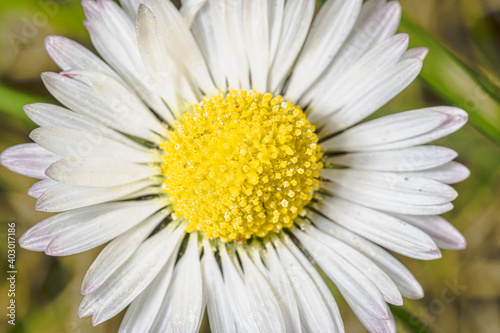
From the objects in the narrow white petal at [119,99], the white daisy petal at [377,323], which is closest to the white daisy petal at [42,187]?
the narrow white petal at [119,99]

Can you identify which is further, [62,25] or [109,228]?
[62,25]

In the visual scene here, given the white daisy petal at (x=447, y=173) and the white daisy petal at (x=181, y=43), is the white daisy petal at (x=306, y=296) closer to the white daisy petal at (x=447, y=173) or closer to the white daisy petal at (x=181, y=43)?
the white daisy petal at (x=447, y=173)

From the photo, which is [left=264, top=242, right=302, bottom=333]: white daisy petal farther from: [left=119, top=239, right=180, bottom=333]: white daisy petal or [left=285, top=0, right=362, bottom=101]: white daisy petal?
[left=285, top=0, right=362, bottom=101]: white daisy petal

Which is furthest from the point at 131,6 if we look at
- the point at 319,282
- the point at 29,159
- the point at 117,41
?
the point at 319,282

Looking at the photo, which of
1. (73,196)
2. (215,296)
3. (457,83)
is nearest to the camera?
(73,196)

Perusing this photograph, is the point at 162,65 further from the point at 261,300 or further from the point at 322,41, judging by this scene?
the point at 261,300

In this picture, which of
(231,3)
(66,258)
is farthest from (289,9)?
(66,258)

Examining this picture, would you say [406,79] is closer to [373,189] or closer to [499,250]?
[373,189]
